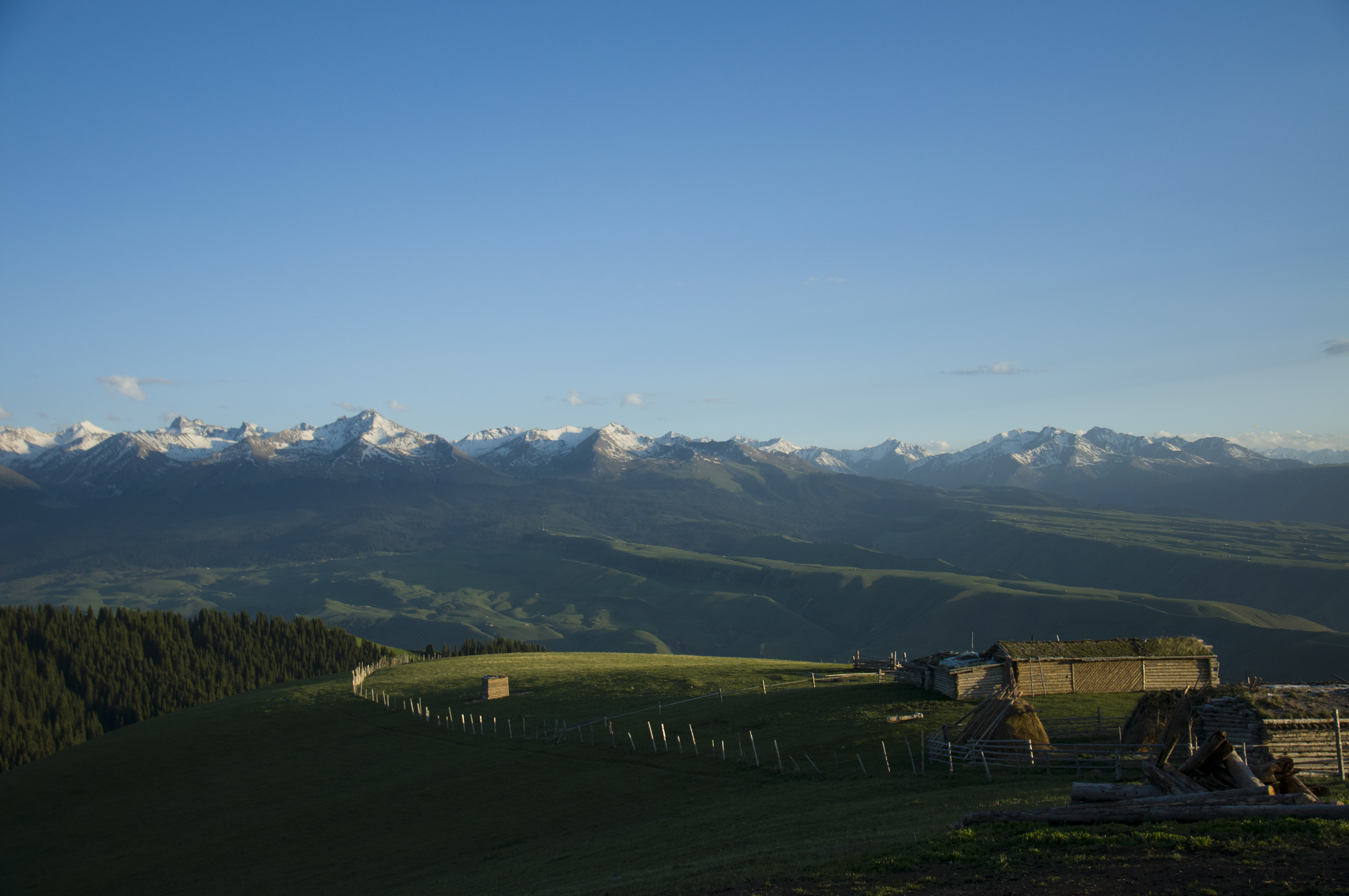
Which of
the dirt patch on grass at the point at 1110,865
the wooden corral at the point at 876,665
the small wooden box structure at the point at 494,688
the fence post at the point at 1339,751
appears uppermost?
the dirt patch on grass at the point at 1110,865

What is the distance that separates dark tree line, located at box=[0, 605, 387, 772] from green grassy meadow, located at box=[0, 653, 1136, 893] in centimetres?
5978

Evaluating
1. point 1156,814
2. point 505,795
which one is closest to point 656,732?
point 505,795

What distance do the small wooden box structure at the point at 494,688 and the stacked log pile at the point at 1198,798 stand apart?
55.7 meters

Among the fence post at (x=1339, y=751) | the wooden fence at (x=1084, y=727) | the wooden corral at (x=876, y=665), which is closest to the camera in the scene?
the fence post at (x=1339, y=751)

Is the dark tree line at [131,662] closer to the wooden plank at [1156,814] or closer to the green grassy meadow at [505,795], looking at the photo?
the green grassy meadow at [505,795]

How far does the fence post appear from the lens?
2661cm

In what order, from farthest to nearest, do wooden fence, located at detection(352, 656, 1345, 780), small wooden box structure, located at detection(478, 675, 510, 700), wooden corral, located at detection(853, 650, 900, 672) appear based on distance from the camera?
1. small wooden box structure, located at detection(478, 675, 510, 700)
2. wooden corral, located at detection(853, 650, 900, 672)
3. wooden fence, located at detection(352, 656, 1345, 780)

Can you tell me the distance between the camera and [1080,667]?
52.4m

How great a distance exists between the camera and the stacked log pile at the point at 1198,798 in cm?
1886

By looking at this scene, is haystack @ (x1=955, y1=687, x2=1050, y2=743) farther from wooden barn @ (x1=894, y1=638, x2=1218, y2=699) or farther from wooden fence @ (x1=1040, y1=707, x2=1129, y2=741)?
wooden barn @ (x1=894, y1=638, x2=1218, y2=699)

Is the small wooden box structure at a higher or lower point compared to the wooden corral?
lower

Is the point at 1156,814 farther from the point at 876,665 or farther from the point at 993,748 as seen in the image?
the point at 876,665

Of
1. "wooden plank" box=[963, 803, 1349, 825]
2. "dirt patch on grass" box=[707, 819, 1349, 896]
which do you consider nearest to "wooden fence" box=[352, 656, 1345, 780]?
"wooden plank" box=[963, 803, 1349, 825]

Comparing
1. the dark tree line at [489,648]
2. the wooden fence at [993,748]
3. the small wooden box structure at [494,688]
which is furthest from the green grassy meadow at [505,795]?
the dark tree line at [489,648]
